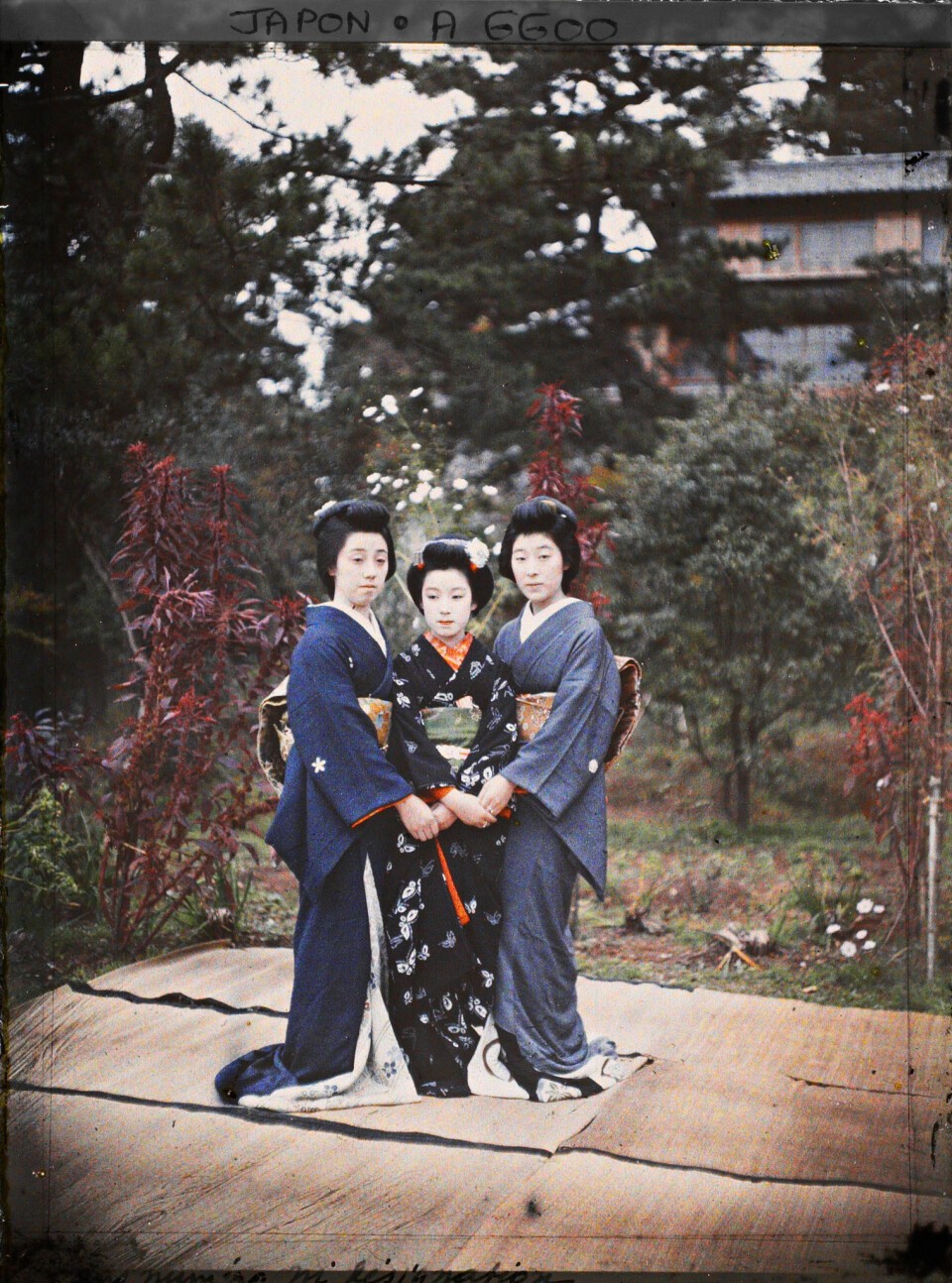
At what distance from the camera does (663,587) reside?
3332 mm

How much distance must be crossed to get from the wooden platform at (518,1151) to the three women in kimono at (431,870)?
Result: 98 millimetres

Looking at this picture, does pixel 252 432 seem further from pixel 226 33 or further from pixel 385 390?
pixel 226 33

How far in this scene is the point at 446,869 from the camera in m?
3.17

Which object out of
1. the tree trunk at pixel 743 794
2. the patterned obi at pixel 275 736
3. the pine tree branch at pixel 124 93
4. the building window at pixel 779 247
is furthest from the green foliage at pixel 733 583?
the pine tree branch at pixel 124 93

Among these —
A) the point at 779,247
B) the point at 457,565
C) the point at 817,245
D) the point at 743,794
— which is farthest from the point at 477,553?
the point at 817,245

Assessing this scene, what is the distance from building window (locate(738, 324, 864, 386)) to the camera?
3309 millimetres

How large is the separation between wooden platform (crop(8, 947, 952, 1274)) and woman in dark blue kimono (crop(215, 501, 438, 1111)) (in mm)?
85

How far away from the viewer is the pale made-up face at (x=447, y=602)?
10.6ft

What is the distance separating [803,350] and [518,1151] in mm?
2611

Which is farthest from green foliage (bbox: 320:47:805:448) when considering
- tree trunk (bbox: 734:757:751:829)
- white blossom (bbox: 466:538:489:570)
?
tree trunk (bbox: 734:757:751:829)

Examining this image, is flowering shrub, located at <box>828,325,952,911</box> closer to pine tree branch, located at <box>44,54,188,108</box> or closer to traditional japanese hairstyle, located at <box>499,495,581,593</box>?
traditional japanese hairstyle, located at <box>499,495,581,593</box>

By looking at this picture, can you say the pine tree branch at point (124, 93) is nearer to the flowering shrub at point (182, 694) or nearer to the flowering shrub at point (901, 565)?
the flowering shrub at point (182, 694)

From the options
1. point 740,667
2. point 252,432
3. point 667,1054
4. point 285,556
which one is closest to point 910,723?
point 740,667

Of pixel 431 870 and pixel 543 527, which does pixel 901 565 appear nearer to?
pixel 543 527
